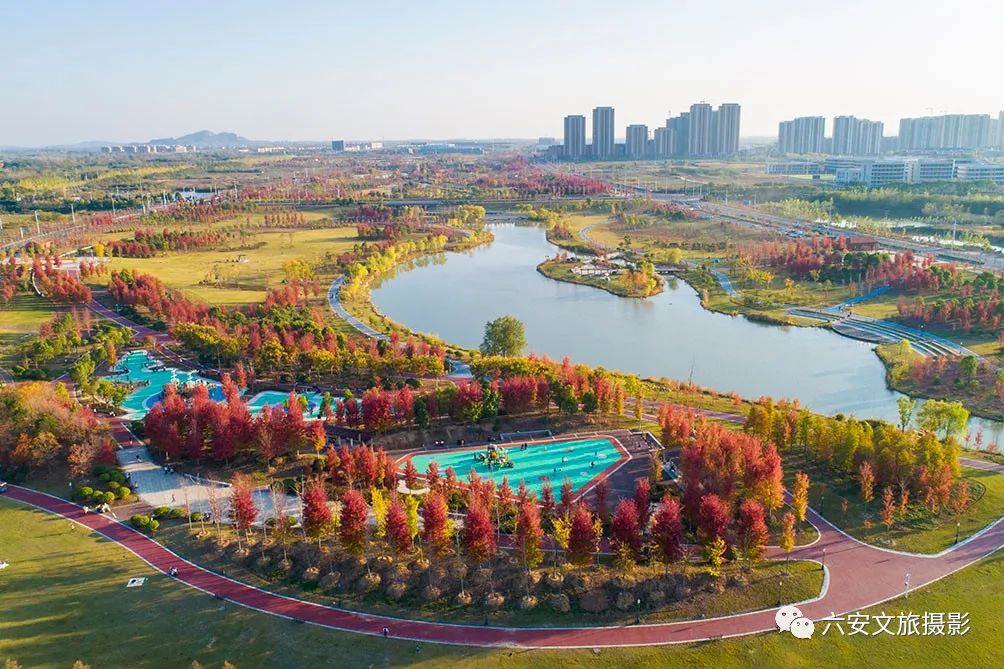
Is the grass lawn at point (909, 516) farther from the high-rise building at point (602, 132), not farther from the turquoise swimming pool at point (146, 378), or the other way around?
the high-rise building at point (602, 132)

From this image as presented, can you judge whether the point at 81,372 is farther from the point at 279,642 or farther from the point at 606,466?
the point at 606,466

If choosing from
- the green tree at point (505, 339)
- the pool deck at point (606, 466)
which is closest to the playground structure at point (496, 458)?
the pool deck at point (606, 466)

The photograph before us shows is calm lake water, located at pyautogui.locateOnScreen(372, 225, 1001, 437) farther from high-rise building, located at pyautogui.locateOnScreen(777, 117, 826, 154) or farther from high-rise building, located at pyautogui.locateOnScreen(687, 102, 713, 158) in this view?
high-rise building, located at pyautogui.locateOnScreen(777, 117, 826, 154)

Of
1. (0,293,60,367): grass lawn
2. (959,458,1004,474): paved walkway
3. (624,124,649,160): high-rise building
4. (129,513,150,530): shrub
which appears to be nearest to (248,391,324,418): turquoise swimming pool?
(129,513,150,530): shrub

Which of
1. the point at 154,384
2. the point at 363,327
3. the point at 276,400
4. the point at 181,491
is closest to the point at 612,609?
the point at 181,491

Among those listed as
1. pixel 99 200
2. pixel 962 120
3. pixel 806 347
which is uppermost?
pixel 962 120

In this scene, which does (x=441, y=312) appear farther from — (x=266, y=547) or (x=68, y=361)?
(x=266, y=547)

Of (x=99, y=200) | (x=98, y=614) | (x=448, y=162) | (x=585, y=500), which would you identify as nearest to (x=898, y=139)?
(x=448, y=162)
